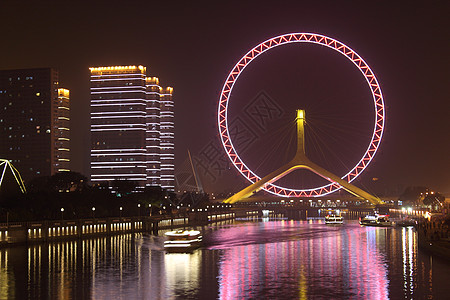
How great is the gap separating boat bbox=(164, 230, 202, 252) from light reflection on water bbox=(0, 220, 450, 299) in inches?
31.1

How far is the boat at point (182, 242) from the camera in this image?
51.7 metres

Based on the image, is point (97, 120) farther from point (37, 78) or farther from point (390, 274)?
point (390, 274)

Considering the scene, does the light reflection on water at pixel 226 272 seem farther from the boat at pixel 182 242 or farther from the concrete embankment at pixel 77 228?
the concrete embankment at pixel 77 228

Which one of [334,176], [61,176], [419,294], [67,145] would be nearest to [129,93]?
[67,145]

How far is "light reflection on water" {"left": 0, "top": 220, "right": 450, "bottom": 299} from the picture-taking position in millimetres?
30500

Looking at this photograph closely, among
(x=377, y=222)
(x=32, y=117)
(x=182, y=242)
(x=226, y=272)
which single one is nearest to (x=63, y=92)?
(x=32, y=117)

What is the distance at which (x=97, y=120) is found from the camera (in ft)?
551

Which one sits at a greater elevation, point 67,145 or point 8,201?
point 67,145

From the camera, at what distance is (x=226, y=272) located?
38.4 m

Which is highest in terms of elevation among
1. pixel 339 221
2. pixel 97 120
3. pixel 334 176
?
pixel 97 120

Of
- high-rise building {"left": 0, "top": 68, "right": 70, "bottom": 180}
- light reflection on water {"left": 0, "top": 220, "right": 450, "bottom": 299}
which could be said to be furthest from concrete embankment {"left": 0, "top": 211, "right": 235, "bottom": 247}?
high-rise building {"left": 0, "top": 68, "right": 70, "bottom": 180}

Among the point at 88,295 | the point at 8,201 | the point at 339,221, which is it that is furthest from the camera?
the point at 339,221

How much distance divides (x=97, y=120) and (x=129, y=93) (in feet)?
34.5

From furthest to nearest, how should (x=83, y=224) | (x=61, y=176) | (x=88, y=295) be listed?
1. (x=61, y=176)
2. (x=83, y=224)
3. (x=88, y=295)
